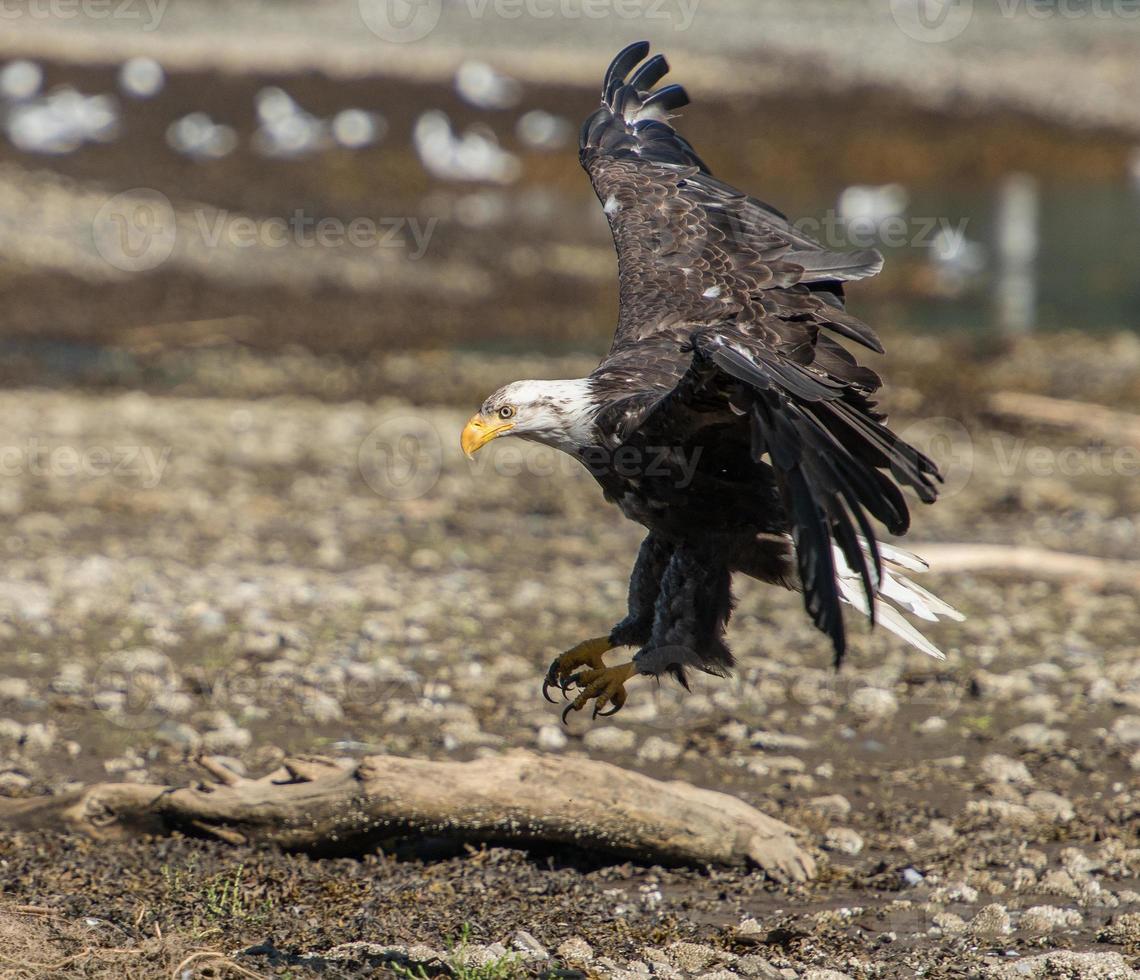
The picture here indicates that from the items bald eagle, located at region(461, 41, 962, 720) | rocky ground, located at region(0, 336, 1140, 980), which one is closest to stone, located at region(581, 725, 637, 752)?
rocky ground, located at region(0, 336, 1140, 980)

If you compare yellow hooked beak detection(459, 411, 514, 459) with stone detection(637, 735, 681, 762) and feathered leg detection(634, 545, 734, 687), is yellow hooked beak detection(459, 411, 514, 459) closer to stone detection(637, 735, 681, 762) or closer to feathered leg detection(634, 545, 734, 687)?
feathered leg detection(634, 545, 734, 687)

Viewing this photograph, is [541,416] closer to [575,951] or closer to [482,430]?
[482,430]

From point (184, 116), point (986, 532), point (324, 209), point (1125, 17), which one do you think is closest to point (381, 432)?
point (986, 532)

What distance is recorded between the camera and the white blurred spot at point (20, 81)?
28775mm

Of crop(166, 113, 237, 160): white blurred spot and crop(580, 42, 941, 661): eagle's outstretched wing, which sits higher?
crop(166, 113, 237, 160): white blurred spot

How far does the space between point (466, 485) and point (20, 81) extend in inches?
902

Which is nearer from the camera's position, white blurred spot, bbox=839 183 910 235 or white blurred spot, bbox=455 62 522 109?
white blurred spot, bbox=839 183 910 235

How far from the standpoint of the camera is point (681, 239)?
20.6ft

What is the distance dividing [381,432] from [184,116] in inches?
748

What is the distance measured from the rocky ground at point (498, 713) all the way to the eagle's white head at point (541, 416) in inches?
57.0

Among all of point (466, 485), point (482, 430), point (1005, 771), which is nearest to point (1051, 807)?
point (1005, 771)

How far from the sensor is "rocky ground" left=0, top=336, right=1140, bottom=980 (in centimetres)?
426

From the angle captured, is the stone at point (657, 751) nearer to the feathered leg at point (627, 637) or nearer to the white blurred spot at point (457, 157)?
the feathered leg at point (627, 637)

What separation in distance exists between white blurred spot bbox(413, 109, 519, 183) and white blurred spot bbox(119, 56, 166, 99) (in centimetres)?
715
